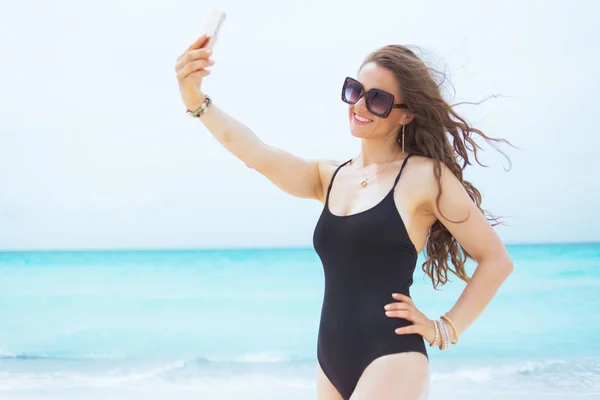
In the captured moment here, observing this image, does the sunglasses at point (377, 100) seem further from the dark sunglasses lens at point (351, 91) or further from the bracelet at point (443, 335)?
the bracelet at point (443, 335)

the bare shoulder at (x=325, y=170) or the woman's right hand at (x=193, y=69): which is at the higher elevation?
the woman's right hand at (x=193, y=69)

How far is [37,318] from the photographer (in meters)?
16.0

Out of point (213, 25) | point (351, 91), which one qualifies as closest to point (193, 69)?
point (213, 25)

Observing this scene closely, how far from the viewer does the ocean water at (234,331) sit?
8.59 meters

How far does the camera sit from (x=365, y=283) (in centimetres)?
251

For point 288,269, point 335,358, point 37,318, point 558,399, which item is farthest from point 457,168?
point 288,269

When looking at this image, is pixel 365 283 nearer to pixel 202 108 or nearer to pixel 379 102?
pixel 379 102

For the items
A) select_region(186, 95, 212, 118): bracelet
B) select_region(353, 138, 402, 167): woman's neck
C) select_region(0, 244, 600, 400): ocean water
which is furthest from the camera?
select_region(0, 244, 600, 400): ocean water

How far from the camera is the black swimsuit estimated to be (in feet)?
8.08

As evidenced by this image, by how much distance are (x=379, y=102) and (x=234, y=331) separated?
1136 cm

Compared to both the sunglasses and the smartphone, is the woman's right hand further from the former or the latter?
the sunglasses

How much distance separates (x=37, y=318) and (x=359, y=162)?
15.0m

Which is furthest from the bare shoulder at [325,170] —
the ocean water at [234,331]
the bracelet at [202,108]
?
the ocean water at [234,331]

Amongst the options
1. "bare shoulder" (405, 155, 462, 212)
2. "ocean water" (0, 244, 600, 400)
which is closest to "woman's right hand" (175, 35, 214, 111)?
"bare shoulder" (405, 155, 462, 212)
